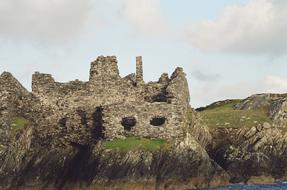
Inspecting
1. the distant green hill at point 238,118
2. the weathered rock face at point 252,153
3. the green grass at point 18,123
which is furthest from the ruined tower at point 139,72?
the green grass at point 18,123

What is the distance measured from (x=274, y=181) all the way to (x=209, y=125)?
42.4 ft

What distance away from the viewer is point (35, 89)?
6291 centimetres

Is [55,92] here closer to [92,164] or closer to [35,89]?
[35,89]

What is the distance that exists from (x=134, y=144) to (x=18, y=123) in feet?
36.5

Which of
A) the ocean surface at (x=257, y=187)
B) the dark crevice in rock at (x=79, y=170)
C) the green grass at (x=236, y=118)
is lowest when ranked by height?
the ocean surface at (x=257, y=187)

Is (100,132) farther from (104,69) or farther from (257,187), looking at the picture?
(257,187)

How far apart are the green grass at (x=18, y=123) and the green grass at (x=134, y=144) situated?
25.9 feet

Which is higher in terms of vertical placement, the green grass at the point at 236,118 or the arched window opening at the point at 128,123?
the green grass at the point at 236,118

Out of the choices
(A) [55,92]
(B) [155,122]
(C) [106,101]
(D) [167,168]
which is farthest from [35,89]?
(D) [167,168]

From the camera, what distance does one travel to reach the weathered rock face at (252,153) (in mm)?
59875

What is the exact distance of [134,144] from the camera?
2206 inches

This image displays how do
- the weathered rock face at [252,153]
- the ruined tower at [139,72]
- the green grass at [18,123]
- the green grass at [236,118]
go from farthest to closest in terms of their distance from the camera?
1. the green grass at [236,118]
2. the ruined tower at [139,72]
3. the weathered rock face at [252,153]
4. the green grass at [18,123]

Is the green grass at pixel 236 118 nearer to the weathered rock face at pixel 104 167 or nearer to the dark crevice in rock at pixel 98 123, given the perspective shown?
the weathered rock face at pixel 104 167

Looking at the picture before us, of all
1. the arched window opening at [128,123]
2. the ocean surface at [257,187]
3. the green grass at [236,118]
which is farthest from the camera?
the green grass at [236,118]
